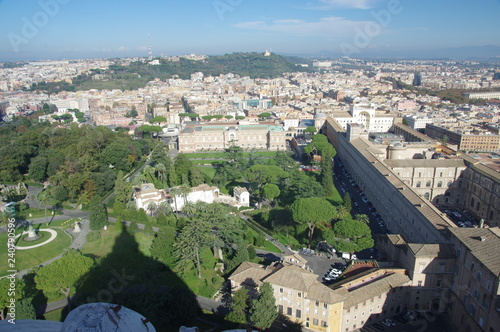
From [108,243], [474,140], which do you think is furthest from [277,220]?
[474,140]

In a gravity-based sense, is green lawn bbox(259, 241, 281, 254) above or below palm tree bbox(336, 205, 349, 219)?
below

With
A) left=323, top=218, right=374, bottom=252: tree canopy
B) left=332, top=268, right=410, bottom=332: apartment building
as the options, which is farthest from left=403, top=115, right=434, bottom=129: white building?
left=332, top=268, right=410, bottom=332: apartment building

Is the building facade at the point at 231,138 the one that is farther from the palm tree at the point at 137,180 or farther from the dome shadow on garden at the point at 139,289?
the dome shadow on garden at the point at 139,289

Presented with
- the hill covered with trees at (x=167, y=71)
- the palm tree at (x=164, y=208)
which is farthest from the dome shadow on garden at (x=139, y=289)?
the hill covered with trees at (x=167, y=71)

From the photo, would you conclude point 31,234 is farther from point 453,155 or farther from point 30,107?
point 30,107

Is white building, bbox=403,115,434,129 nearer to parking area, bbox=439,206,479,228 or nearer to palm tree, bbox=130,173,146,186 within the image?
parking area, bbox=439,206,479,228

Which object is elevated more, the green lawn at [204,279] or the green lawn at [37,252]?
the green lawn at [37,252]

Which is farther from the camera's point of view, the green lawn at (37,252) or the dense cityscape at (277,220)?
the green lawn at (37,252)

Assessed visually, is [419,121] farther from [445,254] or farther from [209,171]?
[445,254]
